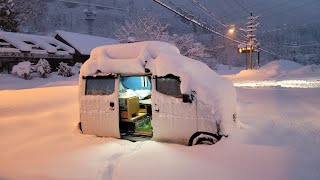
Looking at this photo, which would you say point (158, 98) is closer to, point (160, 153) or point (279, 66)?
point (160, 153)

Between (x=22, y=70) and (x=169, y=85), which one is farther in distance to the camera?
(x=22, y=70)

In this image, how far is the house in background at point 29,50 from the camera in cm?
2720

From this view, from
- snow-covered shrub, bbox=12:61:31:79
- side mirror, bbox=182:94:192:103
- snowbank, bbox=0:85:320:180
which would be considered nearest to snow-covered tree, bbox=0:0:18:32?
snow-covered shrub, bbox=12:61:31:79

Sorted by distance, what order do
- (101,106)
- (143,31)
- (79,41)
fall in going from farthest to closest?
(143,31) < (79,41) < (101,106)

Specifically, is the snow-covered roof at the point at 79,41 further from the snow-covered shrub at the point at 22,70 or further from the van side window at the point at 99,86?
the van side window at the point at 99,86

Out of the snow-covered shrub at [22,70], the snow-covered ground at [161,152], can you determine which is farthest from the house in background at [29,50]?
the snow-covered ground at [161,152]

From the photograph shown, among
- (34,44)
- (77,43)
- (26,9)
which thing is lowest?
(34,44)

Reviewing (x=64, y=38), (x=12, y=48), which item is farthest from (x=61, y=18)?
(x=12, y=48)

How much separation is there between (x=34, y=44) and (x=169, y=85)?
93.6ft

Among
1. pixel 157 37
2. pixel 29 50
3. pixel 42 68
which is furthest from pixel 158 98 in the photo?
pixel 157 37

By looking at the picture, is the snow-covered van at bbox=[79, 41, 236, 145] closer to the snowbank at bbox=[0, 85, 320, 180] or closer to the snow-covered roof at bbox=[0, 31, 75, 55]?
the snowbank at bbox=[0, 85, 320, 180]

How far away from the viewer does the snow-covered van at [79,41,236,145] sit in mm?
5980

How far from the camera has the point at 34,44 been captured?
3055 centimetres

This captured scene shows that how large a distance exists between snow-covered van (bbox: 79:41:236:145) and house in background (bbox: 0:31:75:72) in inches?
920
